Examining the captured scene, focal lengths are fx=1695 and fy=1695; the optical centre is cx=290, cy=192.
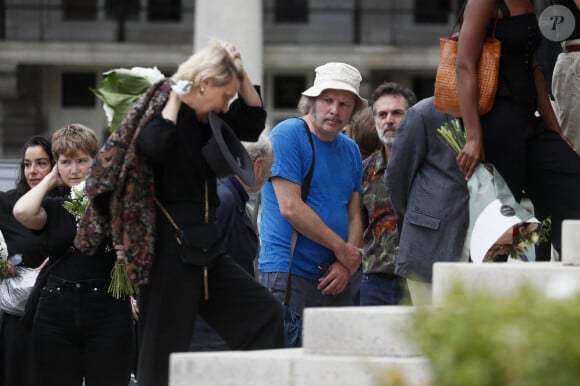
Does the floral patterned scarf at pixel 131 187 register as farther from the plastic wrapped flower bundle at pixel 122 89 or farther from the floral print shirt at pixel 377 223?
the floral print shirt at pixel 377 223

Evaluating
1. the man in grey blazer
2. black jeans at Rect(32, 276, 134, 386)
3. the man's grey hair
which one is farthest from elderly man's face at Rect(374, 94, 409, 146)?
black jeans at Rect(32, 276, 134, 386)

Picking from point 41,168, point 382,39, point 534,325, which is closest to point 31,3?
point 382,39

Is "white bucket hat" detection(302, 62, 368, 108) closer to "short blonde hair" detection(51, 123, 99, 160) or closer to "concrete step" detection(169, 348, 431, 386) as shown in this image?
"short blonde hair" detection(51, 123, 99, 160)

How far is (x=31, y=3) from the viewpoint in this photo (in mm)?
33219

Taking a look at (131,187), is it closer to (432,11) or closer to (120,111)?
(120,111)

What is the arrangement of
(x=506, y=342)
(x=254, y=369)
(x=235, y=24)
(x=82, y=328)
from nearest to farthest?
(x=506, y=342), (x=254, y=369), (x=82, y=328), (x=235, y=24)

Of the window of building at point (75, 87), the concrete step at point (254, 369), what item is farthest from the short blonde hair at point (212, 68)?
the window of building at point (75, 87)

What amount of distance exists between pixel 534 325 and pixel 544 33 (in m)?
3.53

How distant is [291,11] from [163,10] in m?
2.55

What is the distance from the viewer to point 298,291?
27.2 ft

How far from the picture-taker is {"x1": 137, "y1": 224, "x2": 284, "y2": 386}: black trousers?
6.51 metres

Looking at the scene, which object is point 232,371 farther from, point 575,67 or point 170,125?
point 575,67

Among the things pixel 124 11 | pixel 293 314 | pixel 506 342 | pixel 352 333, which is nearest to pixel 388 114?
pixel 293 314

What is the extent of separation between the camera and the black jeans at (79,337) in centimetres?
766
